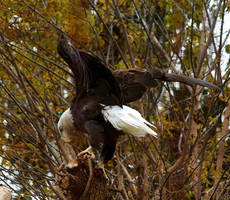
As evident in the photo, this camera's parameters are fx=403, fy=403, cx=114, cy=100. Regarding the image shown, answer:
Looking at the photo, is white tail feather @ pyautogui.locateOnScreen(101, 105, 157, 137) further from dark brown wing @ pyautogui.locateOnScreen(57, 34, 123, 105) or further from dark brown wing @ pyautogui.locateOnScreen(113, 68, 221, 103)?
dark brown wing @ pyautogui.locateOnScreen(113, 68, 221, 103)

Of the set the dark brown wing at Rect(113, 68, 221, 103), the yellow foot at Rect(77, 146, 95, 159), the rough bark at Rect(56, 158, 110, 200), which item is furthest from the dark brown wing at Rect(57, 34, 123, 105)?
the rough bark at Rect(56, 158, 110, 200)

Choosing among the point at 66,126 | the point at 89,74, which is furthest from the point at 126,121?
the point at 66,126

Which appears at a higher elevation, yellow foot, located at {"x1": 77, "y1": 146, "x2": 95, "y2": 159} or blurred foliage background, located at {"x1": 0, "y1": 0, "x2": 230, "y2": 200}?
blurred foliage background, located at {"x1": 0, "y1": 0, "x2": 230, "y2": 200}

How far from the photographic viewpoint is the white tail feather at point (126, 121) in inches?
92.8

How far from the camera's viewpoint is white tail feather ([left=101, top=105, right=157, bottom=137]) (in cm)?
236

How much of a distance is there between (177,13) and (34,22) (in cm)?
134

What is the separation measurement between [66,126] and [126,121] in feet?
1.57

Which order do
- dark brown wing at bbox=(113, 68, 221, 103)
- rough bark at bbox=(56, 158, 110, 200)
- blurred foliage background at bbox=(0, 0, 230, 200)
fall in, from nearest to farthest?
rough bark at bbox=(56, 158, 110, 200), dark brown wing at bbox=(113, 68, 221, 103), blurred foliage background at bbox=(0, 0, 230, 200)

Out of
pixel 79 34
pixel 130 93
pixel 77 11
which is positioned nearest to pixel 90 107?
pixel 130 93

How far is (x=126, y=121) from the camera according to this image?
2.37m

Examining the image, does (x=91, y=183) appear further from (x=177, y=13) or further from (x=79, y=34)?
(x=79, y=34)

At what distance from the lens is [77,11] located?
3939 mm

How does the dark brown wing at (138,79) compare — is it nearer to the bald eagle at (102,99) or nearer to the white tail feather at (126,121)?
the bald eagle at (102,99)

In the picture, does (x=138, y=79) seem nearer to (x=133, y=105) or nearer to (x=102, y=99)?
(x=102, y=99)
